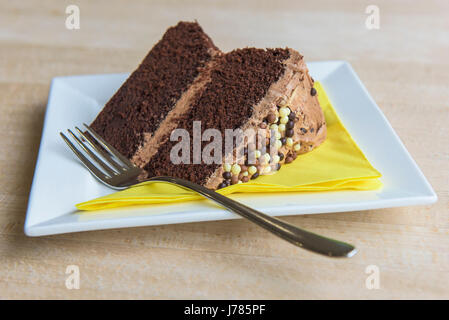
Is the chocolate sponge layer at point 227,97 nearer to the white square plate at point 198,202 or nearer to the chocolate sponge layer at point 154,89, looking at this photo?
the chocolate sponge layer at point 154,89

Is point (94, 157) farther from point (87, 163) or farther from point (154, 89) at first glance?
point (154, 89)

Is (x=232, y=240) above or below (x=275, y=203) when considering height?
below

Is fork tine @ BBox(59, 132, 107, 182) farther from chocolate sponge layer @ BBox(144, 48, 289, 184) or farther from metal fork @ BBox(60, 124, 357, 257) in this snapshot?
chocolate sponge layer @ BBox(144, 48, 289, 184)

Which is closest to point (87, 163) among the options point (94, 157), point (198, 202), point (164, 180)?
point (94, 157)

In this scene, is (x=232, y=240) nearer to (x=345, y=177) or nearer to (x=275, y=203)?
(x=275, y=203)

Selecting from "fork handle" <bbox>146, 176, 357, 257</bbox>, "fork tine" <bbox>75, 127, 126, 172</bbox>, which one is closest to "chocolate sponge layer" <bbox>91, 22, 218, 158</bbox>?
"fork tine" <bbox>75, 127, 126, 172</bbox>

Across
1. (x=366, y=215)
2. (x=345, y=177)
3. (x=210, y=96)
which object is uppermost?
(x=210, y=96)

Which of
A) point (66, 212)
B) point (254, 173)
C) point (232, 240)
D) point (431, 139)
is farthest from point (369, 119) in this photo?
point (66, 212)
